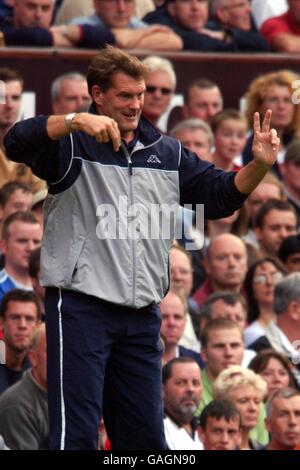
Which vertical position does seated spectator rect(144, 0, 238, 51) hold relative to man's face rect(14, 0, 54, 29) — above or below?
above

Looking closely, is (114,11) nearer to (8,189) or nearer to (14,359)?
(8,189)

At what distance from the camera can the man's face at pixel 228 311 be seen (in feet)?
39.0

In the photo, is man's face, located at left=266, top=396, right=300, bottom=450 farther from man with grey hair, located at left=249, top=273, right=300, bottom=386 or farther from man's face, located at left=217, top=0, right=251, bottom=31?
man's face, located at left=217, top=0, right=251, bottom=31

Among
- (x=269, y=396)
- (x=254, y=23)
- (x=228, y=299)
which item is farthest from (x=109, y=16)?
(x=269, y=396)

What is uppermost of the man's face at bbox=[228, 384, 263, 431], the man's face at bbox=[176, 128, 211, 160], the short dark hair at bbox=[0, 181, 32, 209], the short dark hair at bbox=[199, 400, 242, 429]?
the man's face at bbox=[176, 128, 211, 160]

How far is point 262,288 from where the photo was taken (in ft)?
41.3

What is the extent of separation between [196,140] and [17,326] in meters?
2.99

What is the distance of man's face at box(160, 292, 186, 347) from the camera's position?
37.2ft

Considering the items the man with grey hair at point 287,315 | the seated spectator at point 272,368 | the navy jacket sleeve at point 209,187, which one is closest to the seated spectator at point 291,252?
the man with grey hair at point 287,315

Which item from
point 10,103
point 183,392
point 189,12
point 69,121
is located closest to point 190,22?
point 189,12

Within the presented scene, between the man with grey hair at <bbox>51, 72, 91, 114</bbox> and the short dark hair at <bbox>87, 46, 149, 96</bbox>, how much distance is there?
501cm

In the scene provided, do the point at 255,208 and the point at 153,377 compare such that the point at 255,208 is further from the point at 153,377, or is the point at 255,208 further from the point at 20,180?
the point at 153,377

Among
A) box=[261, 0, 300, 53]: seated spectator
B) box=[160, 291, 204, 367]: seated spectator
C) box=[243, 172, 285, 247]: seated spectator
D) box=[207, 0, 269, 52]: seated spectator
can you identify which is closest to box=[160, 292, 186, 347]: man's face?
box=[160, 291, 204, 367]: seated spectator

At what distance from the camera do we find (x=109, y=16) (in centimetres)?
1388
